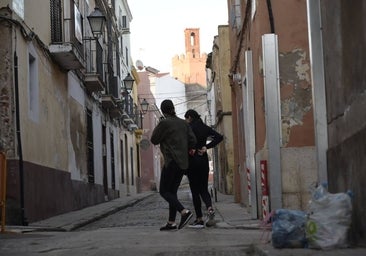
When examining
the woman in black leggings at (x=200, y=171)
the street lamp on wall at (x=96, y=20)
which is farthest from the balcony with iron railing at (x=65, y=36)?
the woman in black leggings at (x=200, y=171)

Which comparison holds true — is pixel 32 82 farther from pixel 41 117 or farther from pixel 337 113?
pixel 337 113

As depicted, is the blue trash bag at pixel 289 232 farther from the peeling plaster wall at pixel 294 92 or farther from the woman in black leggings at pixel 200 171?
the peeling plaster wall at pixel 294 92

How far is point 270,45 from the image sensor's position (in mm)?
9516

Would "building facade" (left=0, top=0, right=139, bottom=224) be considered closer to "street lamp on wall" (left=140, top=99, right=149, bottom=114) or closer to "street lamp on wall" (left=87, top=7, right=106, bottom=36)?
"street lamp on wall" (left=87, top=7, right=106, bottom=36)

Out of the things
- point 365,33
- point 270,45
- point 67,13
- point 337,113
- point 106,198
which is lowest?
point 106,198

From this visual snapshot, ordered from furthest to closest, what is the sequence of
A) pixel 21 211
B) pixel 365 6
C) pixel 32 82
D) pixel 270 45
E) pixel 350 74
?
pixel 32 82, pixel 21 211, pixel 270 45, pixel 350 74, pixel 365 6

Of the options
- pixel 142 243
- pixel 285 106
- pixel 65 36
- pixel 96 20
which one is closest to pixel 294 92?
pixel 285 106

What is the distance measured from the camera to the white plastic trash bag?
220 inches

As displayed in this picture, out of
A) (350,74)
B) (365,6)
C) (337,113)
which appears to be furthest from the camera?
(337,113)

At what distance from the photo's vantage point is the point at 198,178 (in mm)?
9320

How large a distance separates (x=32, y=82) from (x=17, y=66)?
5.68 ft

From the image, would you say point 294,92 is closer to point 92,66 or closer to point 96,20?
point 96,20

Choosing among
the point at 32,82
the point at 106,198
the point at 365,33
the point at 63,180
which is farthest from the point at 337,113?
the point at 106,198

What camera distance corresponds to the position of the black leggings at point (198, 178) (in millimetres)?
9242
